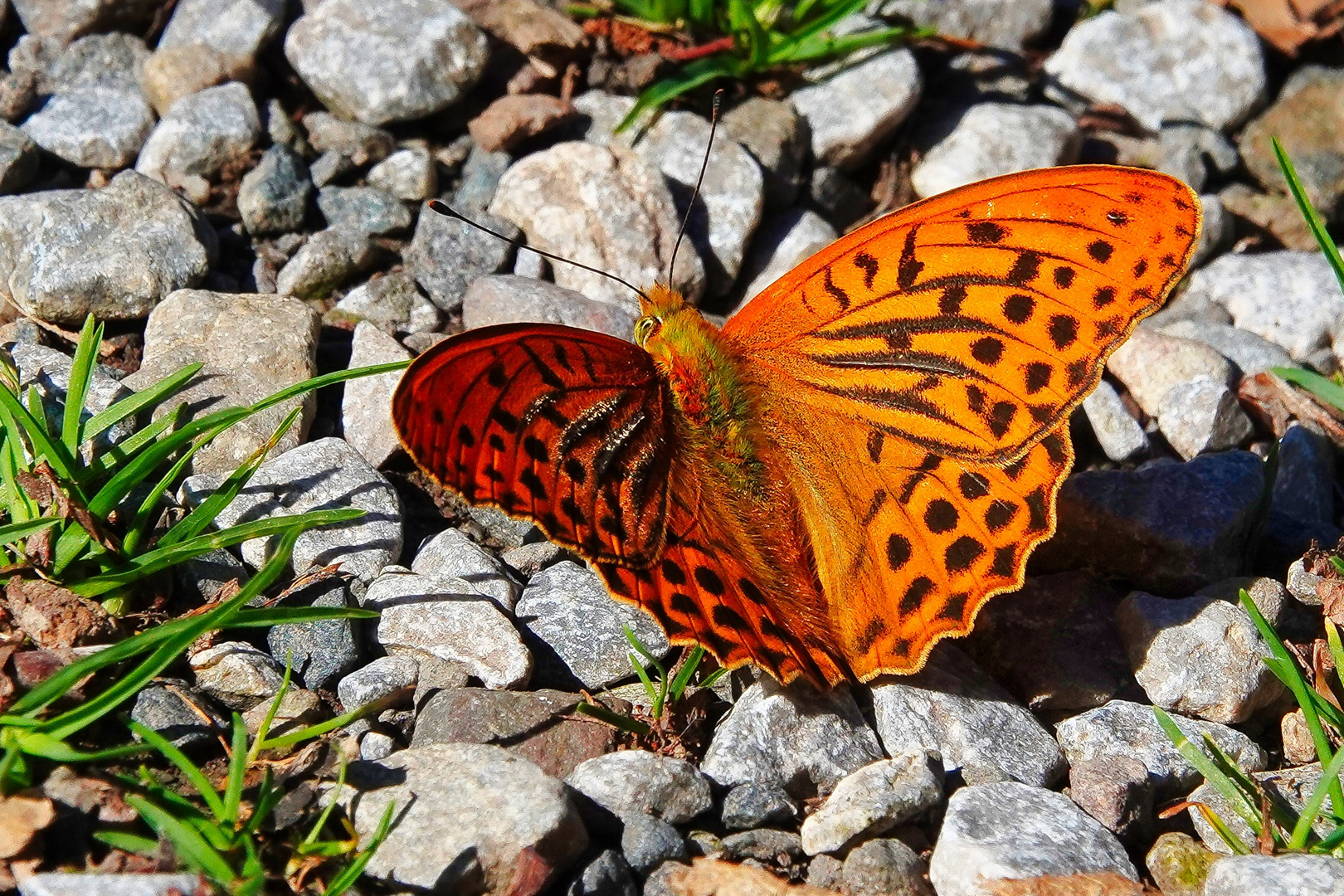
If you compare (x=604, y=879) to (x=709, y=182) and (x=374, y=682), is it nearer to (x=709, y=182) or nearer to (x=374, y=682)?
(x=374, y=682)

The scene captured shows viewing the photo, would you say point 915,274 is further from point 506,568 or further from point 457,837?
point 457,837

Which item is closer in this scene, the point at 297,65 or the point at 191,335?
the point at 191,335

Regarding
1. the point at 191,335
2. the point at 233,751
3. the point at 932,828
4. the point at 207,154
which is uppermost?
the point at 207,154

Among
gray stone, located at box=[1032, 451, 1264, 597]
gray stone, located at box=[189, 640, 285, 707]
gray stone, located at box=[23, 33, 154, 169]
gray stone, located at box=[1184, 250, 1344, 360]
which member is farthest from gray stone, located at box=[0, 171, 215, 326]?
gray stone, located at box=[1184, 250, 1344, 360]

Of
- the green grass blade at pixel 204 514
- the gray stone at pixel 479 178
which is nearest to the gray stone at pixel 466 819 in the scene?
the green grass blade at pixel 204 514

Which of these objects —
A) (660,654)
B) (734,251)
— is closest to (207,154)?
(734,251)

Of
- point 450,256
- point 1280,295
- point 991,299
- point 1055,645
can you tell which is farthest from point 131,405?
point 1280,295
